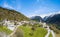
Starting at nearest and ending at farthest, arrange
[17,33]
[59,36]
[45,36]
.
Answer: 1. [17,33]
2. [45,36]
3. [59,36]

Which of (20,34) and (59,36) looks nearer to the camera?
(20,34)

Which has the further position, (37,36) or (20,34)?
(37,36)

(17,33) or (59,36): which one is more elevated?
(17,33)

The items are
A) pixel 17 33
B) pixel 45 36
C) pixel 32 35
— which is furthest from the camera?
pixel 45 36

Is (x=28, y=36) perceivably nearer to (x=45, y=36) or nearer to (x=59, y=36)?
(x=45, y=36)

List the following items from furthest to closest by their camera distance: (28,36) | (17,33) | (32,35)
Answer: (32,35) < (28,36) < (17,33)

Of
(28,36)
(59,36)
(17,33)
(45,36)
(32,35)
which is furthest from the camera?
(59,36)

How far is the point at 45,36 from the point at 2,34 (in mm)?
38796

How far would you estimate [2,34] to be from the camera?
373 inches

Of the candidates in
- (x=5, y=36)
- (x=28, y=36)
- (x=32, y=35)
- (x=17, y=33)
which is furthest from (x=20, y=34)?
(x=32, y=35)

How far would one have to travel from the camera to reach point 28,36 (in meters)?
38.5

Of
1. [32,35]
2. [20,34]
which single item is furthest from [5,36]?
[32,35]

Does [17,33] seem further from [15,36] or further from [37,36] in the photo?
[37,36]

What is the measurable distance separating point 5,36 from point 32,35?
104 feet
